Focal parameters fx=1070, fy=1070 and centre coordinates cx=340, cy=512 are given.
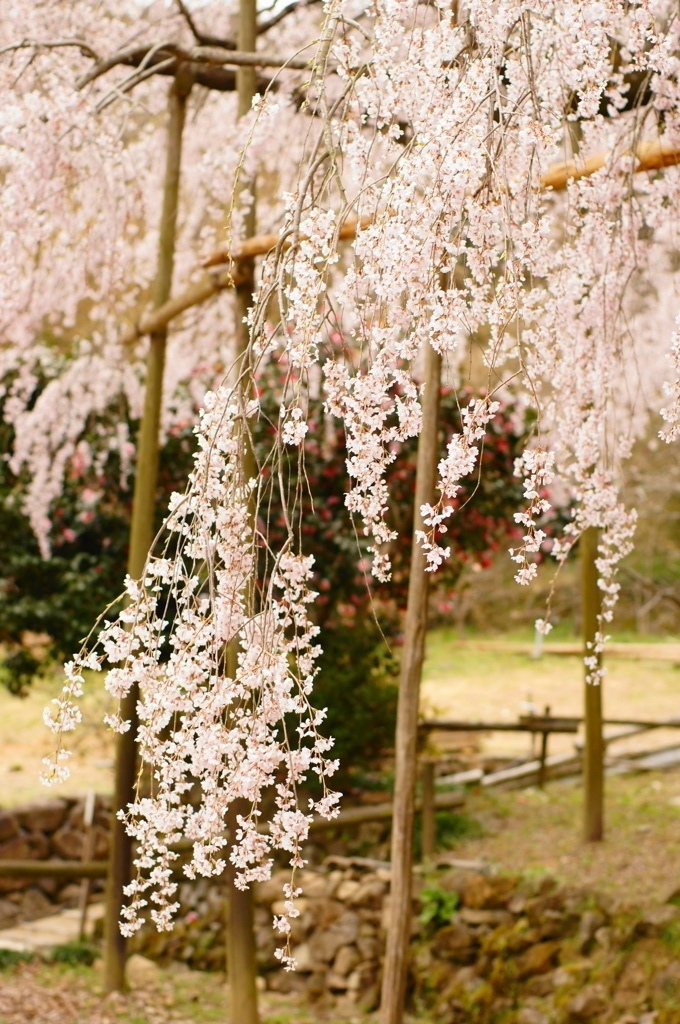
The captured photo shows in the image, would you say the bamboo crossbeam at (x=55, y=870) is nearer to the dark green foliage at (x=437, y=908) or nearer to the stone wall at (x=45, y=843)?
the stone wall at (x=45, y=843)

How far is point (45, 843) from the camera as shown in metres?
7.30

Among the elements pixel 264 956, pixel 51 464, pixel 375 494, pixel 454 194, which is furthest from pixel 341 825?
pixel 454 194

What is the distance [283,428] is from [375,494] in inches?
9.7

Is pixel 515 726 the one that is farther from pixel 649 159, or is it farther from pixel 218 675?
pixel 218 675

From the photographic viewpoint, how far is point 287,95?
5516 mm

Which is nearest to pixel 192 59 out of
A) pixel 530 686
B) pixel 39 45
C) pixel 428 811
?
pixel 39 45

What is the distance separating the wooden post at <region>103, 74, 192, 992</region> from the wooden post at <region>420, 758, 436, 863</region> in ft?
6.69

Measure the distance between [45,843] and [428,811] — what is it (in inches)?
107

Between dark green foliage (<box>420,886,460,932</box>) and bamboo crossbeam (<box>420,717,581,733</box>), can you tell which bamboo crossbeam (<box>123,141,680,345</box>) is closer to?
dark green foliage (<box>420,886,460,932</box>)

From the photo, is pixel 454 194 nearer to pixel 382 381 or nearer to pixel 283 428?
pixel 382 381

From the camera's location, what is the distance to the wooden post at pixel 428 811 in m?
6.38

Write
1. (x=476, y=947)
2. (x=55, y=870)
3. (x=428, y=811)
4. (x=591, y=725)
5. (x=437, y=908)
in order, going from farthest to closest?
(x=428, y=811), (x=591, y=725), (x=55, y=870), (x=437, y=908), (x=476, y=947)

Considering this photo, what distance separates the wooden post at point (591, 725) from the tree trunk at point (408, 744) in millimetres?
2347

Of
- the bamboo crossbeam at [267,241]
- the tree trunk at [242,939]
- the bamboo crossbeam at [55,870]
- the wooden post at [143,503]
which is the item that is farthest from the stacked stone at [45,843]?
the bamboo crossbeam at [267,241]
